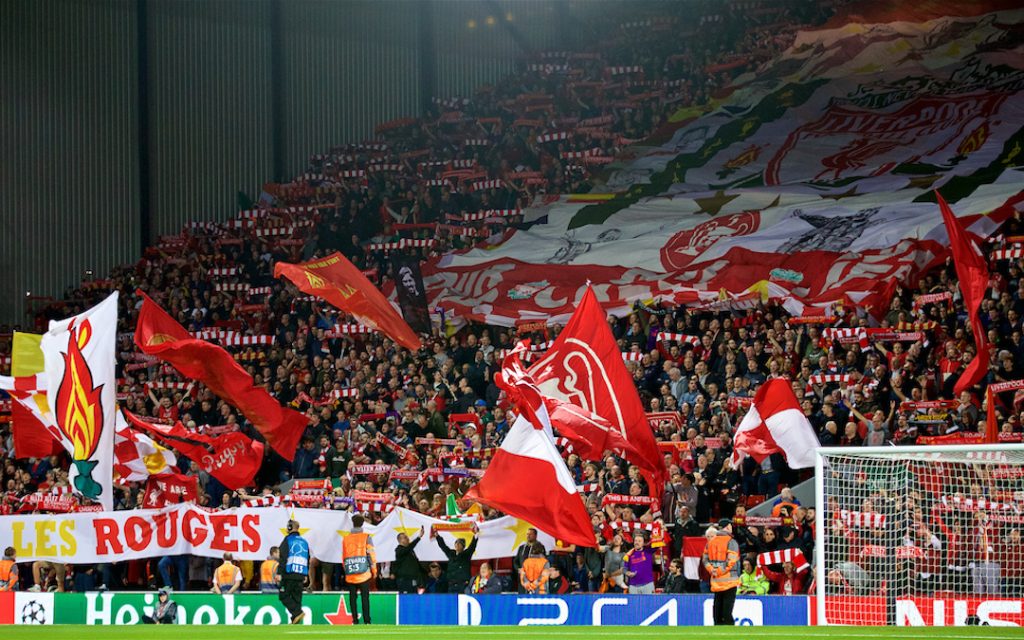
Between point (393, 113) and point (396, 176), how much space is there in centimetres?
558

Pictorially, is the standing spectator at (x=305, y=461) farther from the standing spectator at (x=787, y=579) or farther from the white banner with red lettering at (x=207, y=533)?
the standing spectator at (x=787, y=579)

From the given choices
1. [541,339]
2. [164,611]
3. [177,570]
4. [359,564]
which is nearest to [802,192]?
[541,339]

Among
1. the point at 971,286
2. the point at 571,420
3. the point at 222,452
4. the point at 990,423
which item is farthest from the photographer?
the point at 222,452

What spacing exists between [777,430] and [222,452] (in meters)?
8.96

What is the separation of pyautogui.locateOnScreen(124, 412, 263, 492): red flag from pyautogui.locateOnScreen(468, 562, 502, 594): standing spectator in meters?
5.21

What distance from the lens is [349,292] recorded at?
2422 centimetres

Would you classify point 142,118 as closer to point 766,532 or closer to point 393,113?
point 393,113

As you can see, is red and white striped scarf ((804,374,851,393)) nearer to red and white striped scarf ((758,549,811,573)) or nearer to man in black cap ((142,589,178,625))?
red and white striped scarf ((758,549,811,573))

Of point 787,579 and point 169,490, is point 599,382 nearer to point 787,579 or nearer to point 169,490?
point 787,579

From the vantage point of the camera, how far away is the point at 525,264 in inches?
1198

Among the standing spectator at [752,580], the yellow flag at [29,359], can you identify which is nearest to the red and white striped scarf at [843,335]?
the standing spectator at [752,580]

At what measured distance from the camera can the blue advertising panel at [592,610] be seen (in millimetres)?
17109

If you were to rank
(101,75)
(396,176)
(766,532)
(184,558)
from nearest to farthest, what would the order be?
(766,532) → (184,558) → (396,176) → (101,75)

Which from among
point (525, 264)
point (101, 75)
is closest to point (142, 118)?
point (101, 75)
